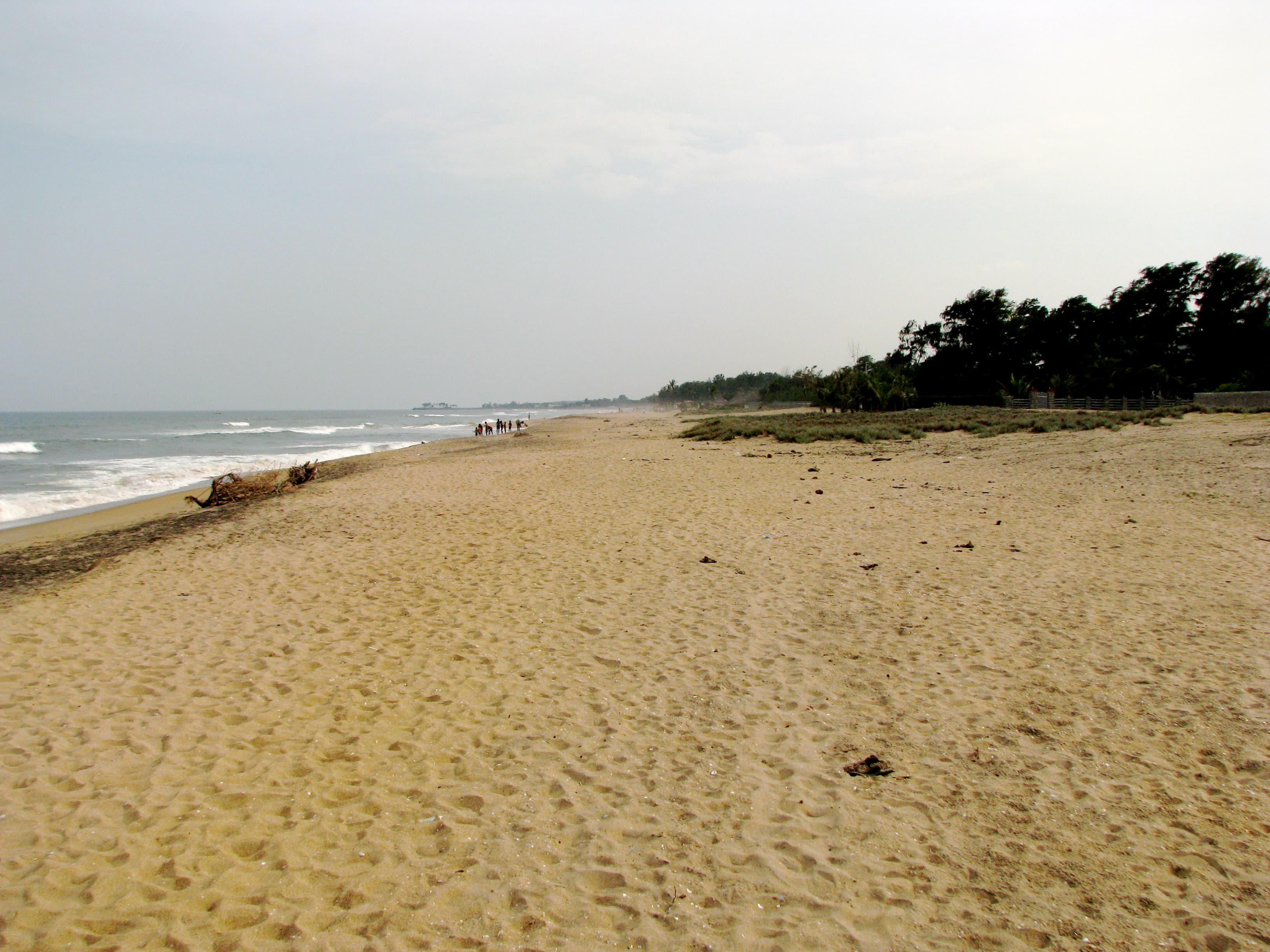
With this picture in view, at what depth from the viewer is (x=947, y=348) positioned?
59469mm

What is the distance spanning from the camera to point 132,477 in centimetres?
2530

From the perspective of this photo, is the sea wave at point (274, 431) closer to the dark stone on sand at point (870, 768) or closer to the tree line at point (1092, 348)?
the tree line at point (1092, 348)

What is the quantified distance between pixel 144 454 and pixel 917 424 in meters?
39.9

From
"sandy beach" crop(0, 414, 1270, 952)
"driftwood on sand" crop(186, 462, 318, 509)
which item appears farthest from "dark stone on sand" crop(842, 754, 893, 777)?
"driftwood on sand" crop(186, 462, 318, 509)

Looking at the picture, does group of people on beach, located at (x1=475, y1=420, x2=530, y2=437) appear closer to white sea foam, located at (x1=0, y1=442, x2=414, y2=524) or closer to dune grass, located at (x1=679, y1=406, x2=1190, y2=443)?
white sea foam, located at (x1=0, y1=442, x2=414, y2=524)

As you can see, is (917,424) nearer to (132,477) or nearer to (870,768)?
(870,768)

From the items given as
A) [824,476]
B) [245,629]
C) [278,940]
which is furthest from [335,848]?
[824,476]

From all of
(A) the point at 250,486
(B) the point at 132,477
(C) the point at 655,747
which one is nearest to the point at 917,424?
(A) the point at 250,486

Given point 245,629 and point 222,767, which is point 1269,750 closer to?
point 222,767

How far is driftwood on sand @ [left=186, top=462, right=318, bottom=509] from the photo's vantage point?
1600 cm

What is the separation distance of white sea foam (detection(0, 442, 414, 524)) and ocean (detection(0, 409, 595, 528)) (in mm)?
54

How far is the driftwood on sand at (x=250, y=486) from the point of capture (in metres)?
16.0

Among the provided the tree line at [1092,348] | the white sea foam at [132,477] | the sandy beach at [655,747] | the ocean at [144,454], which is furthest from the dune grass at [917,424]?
the ocean at [144,454]

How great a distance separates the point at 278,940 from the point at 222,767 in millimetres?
1708
